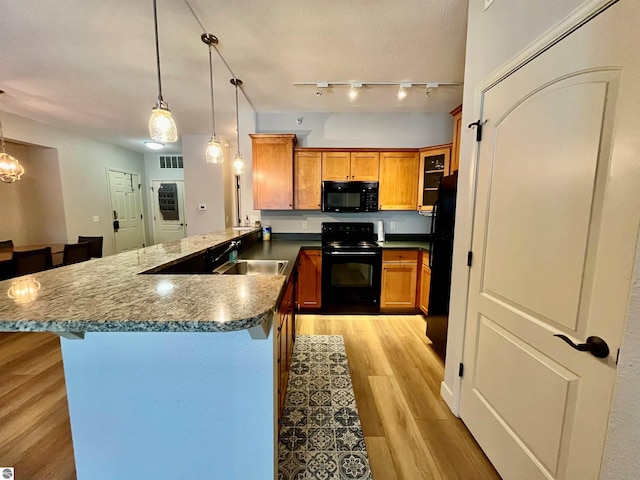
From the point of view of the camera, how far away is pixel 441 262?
2.37 meters

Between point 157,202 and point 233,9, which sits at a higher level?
point 233,9

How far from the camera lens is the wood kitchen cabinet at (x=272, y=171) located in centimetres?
334

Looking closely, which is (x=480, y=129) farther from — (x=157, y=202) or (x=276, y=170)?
(x=157, y=202)

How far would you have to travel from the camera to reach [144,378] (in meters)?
0.93

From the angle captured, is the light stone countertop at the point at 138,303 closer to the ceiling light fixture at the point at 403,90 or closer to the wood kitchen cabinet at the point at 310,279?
the wood kitchen cabinet at the point at 310,279

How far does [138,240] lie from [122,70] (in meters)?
5.28

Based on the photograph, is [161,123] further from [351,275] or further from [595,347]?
[351,275]

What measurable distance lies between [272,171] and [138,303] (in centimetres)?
281

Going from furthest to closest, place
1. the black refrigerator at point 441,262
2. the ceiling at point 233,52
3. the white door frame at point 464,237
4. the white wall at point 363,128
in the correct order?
the white wall at point 363,128, the black refrigerator at point 441,262, the ceiling at point 233,52, the white door frame at point 464,237

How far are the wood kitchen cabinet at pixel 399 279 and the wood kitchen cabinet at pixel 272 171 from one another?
1.54 meters

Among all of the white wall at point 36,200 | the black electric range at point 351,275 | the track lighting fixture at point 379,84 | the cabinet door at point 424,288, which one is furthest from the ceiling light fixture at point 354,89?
the white wall at point 36,200

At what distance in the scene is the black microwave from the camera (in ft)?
11.2

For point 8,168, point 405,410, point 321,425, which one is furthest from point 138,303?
point 8,168

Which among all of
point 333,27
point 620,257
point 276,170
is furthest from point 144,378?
point 276,170
